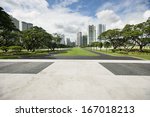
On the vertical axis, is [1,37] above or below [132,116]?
above

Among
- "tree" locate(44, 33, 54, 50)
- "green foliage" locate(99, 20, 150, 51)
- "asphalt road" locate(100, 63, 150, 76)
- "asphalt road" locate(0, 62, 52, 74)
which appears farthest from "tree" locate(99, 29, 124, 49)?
"asphalt road" locate(0, 62, 52, 74)

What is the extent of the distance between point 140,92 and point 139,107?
1460 mm

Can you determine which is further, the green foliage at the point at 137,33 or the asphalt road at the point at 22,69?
the green foliage at the point at 137,33

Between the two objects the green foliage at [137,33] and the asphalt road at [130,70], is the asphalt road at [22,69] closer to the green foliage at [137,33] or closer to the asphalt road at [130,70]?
the asphalt road at [130,70]

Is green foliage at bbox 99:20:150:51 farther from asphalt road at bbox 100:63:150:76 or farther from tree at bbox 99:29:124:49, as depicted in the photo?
asphalt road at bbox 100:63:150:76

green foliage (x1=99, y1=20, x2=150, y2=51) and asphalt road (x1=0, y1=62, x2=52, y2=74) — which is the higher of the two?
green foliage (x1=99, y1=20, x2=150, y2=51)

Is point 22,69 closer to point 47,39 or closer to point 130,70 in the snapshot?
point 130,70

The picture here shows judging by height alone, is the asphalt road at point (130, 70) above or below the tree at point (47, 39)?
below

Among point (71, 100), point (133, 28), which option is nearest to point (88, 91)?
point (71, 100)

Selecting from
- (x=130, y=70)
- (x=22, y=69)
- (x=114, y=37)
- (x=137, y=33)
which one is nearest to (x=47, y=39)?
(x=114, y=37)

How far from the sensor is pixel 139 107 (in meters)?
4.27

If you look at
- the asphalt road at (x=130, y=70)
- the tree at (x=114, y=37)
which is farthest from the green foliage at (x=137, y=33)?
the asphalt road at (x=130, y=70)

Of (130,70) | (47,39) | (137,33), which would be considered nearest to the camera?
(130,70)

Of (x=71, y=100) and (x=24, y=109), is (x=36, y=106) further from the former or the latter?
(x=71, y=100)
